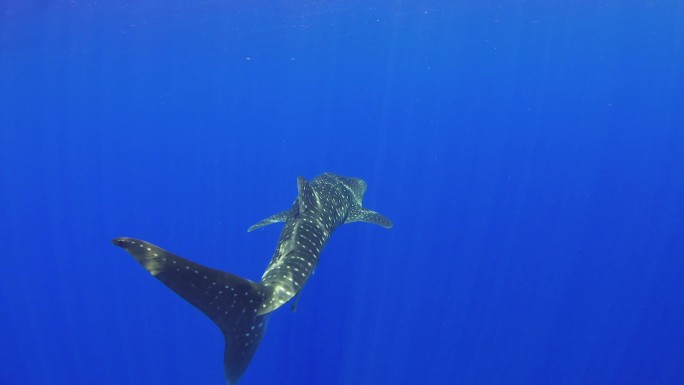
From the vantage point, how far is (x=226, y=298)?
4555 millimetres

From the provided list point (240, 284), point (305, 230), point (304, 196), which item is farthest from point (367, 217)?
point (240, 284)

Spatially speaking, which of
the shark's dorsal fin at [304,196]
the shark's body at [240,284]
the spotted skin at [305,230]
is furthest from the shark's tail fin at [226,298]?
the shark's dorsal fin at [304,196]

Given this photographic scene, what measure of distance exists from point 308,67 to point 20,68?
1862 centimetres

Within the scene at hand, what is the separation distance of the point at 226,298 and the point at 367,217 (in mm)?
4283

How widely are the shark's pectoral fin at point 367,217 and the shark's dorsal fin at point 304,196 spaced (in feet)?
6.13

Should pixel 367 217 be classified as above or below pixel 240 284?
above

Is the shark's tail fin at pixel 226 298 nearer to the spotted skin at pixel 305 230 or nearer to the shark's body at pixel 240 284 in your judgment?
the shark's body at pixel 240 284

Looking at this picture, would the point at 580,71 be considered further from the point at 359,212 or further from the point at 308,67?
the point at 359,212

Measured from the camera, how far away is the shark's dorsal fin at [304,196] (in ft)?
21.1

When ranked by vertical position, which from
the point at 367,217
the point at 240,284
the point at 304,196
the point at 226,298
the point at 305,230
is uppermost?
the point at 367,217

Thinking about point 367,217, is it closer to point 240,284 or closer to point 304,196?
→ point 304,196

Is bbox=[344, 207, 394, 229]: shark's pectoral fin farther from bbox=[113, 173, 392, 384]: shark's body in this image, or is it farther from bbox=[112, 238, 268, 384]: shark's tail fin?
bbox=[112, 238, 268, 384]: shark's tail fin

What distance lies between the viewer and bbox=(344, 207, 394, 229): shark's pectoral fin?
26.8ft

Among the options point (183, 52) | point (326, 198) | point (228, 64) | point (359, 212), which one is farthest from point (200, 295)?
point (228, 64)
